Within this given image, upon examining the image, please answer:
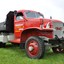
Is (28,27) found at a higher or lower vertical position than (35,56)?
higher

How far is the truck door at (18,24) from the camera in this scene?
11062 millimetres

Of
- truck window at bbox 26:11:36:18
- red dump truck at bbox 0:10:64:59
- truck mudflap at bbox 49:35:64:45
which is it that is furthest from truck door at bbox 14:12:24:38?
truck mudflap at bbox 49:35:64:45

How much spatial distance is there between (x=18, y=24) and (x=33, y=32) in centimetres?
120

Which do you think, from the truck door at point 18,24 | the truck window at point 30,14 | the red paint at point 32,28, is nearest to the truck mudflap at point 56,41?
the red paint at point 32,28

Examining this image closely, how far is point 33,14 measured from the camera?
37.9 ft

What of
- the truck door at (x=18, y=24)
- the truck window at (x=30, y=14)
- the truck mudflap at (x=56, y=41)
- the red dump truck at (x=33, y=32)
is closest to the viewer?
the red dump truck at (x=33, y=32)

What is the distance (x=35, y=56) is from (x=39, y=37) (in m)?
0.78

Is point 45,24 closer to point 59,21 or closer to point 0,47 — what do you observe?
point 59,21

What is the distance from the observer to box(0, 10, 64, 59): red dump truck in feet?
31.1

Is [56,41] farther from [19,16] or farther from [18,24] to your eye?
[19,16]

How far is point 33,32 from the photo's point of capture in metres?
10.4

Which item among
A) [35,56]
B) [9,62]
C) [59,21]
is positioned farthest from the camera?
[59,21]

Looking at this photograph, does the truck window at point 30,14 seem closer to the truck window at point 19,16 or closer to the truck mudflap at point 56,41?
the truck window at point 19,16

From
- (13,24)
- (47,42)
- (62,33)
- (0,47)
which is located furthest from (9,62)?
(0,47)
